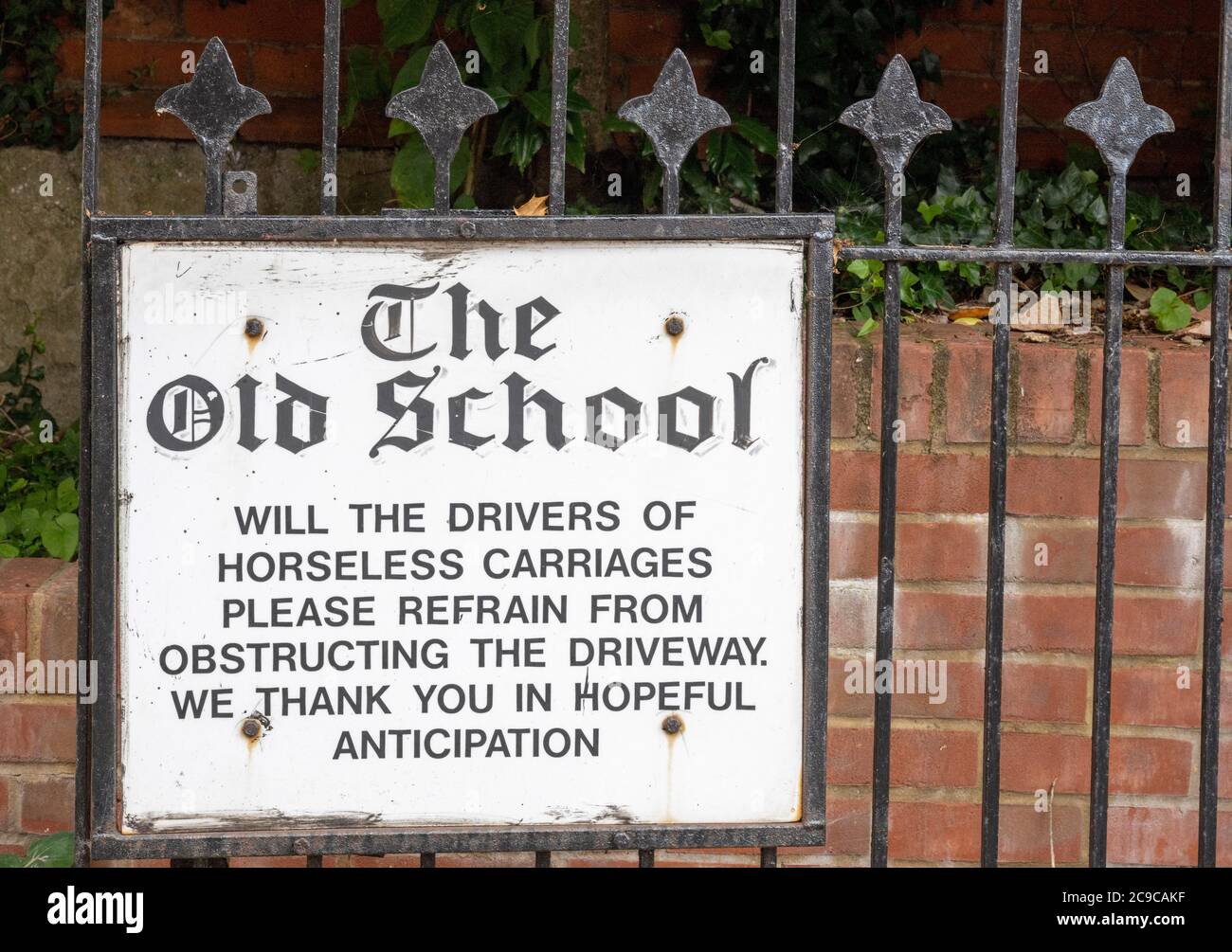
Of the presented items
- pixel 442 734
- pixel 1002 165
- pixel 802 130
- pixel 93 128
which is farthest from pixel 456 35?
pixel 442 734

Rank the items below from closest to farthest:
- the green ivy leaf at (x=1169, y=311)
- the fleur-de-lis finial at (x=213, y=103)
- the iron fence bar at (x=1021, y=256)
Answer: the fleur-de-lis finial at (x=213, y=103) → the iron fence bar at (x=1021, y=256) → the green ivy leaf at (x=1169, y=311)

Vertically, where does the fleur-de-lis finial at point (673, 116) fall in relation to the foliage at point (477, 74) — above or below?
below

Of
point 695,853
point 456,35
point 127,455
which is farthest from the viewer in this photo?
point 456,35

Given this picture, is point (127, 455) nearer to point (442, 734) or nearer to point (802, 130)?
point (442, 734)

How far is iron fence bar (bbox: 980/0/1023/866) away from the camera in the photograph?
1.58 meters

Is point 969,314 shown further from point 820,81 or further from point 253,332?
point 253,332

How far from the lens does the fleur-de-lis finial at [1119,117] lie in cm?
157

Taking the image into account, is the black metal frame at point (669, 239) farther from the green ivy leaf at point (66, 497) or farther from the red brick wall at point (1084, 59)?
the red brick wall at point (1084, 59)

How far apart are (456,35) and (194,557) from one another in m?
1.54

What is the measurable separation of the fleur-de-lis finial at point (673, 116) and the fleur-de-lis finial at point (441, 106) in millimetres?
178

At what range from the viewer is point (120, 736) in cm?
153

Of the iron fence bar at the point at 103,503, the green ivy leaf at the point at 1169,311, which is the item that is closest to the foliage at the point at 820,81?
the green ivy leaf at the point at 1169,311

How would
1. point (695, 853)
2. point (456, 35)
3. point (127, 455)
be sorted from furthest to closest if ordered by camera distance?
point (456, 35)
point (695, 853)
point (127, 455)

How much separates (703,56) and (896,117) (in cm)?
127
